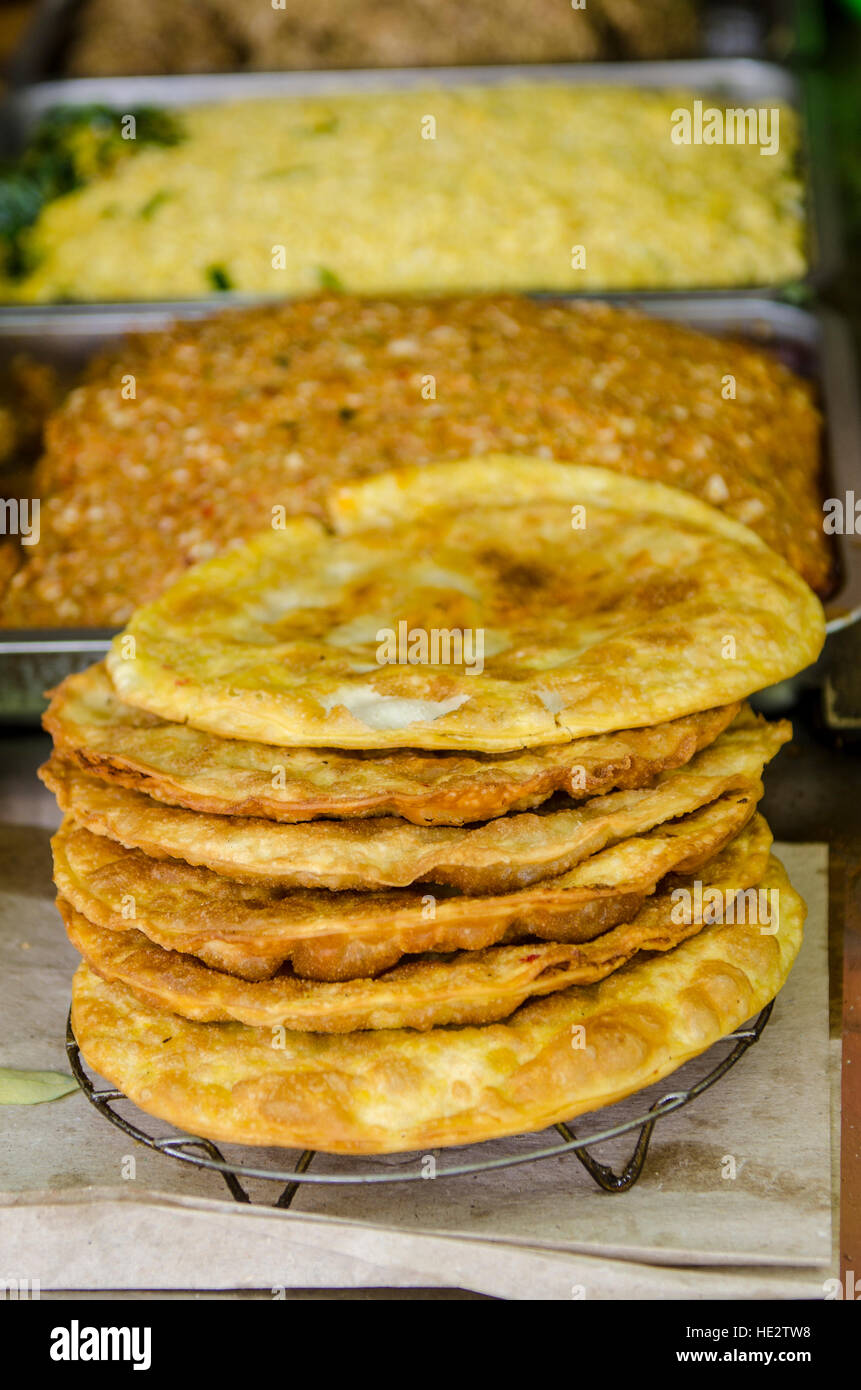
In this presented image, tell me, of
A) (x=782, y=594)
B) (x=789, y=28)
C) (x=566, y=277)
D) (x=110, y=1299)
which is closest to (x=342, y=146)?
(x=566, y=277)

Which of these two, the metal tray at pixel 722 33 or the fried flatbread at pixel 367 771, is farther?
the metal tray at pixel 722 33

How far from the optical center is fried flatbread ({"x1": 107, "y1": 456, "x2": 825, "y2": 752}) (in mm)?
2262

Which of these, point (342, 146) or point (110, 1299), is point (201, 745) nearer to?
point (110, 1299)

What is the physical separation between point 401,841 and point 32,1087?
0.88m

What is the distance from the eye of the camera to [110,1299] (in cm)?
217

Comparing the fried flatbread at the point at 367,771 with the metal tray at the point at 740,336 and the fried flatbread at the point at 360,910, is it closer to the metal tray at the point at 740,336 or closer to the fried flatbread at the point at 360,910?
the fried flatbread at the point at 360,910

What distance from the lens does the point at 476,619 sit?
2.62 meters

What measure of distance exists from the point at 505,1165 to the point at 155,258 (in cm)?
323

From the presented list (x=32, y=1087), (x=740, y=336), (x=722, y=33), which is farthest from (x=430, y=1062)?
(x=722, y=33)

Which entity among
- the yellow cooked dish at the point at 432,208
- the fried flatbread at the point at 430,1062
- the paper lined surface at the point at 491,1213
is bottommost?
the paper lined surface at the point at 491,1213

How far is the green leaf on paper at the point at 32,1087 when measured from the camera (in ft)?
8.04

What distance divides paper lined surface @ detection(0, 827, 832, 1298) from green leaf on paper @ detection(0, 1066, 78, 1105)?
0.7 inches

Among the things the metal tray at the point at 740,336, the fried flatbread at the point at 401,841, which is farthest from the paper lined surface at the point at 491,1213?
the metal tray at the point at 740,336

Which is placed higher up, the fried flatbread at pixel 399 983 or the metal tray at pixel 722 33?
the metal tray at pixel 722 33
